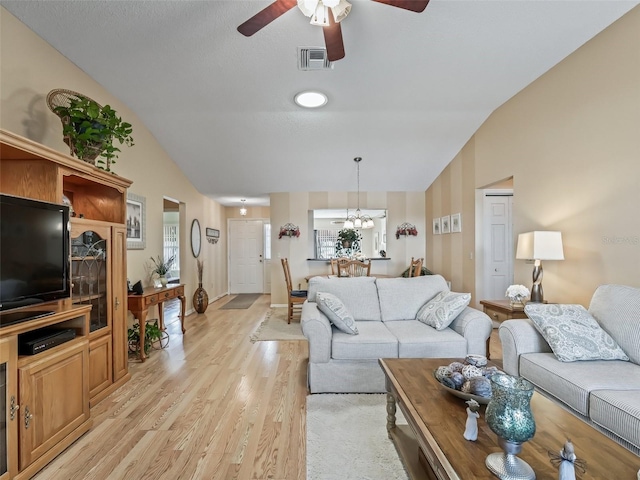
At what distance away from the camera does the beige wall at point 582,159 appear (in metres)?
2.55

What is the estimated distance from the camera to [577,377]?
1.90 m

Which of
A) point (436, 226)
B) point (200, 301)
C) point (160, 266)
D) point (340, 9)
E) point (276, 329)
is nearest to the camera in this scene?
point (340, 9)

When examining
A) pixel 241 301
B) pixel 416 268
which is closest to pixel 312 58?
pixel 416 268

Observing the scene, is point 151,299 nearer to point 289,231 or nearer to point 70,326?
point 70,326

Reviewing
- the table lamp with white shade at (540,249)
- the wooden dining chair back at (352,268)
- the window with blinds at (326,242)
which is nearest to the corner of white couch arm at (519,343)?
the table lamp with white shade at (540,249)

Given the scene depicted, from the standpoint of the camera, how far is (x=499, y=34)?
9.12 ft

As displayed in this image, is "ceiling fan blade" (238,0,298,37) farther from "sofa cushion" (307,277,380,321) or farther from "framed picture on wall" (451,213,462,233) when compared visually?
"framed picture on wall" (451,213,462,233)

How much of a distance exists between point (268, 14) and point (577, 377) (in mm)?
2807

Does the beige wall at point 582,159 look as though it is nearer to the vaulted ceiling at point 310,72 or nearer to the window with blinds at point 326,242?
the vaulted ceiling at point 310,72

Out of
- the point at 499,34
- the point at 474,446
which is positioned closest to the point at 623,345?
the point at 474,446

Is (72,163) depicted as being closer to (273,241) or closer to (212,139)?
(212,139)

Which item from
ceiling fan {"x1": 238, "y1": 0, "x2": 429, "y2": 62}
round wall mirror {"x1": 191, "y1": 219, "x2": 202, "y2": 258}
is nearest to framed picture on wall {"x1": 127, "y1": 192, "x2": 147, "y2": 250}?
round wall mirror {"x1": 191, "y1": 219, "x2": 202, "y2": 258}

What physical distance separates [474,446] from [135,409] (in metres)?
2.39

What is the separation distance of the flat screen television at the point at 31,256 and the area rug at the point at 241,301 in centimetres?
447
